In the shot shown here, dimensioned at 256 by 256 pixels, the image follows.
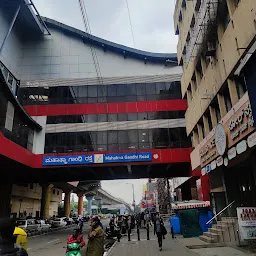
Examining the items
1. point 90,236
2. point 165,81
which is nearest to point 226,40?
point 90,236

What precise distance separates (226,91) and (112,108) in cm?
1994

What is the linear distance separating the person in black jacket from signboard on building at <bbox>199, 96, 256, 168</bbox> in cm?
874

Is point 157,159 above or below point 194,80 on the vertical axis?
below

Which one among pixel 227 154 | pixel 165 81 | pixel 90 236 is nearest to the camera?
pixel 90 236

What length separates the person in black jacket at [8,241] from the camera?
3307 millimetres

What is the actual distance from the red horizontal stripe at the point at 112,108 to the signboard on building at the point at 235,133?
58.0 ft

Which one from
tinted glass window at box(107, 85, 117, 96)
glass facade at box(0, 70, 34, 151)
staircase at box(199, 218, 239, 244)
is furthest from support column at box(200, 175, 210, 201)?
glass facade at box(0, 70, 34, 151)

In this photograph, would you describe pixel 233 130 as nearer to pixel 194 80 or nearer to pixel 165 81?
pixel 194 80

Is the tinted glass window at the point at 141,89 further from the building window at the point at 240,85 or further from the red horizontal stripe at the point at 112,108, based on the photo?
the building window at the point at 240,85

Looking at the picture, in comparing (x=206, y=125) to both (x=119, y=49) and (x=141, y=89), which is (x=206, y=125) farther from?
(x=119, y=49)

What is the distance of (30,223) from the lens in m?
29.7

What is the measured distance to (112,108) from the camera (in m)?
33.4

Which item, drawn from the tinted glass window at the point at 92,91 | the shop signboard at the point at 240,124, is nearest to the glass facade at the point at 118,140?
the tinted glass window at the point at 92,91

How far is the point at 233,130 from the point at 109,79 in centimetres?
2548
